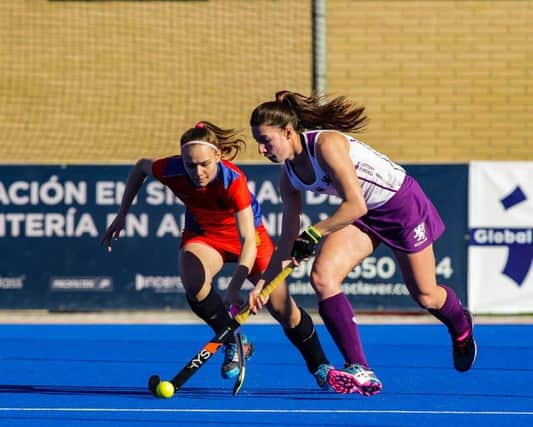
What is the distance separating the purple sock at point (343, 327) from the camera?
662cm

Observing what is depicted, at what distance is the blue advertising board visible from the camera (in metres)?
11.3

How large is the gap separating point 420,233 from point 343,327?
660 millimetres

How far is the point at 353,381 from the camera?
6.45 meters

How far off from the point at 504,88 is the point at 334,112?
24.9 ft

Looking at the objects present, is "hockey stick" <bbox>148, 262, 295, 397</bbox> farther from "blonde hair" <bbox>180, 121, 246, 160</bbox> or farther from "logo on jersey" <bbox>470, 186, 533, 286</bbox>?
"logo on jersey" <bbox>470, 186, 533, 286</bbox>

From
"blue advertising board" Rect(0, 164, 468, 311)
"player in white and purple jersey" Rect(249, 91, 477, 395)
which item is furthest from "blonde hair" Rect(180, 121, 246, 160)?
"blue advertising board" Rect(0, 164, 468, 311)

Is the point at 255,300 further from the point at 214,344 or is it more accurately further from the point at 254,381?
the point at 254,381

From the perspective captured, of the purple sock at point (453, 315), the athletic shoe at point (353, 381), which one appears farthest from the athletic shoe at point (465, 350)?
the athletic shoe at point (353, 381)

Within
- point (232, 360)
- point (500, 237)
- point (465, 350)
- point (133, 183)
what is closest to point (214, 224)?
point (133, 183)

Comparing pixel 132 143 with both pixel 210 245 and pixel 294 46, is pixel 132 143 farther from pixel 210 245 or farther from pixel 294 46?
pixel 210 245

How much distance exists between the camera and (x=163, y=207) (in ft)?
37.2

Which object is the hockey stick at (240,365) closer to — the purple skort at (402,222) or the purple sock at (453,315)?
the purple skort at (402,222)

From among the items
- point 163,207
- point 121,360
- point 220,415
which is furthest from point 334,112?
point 163,207

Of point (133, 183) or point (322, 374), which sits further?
point (133, 183)
